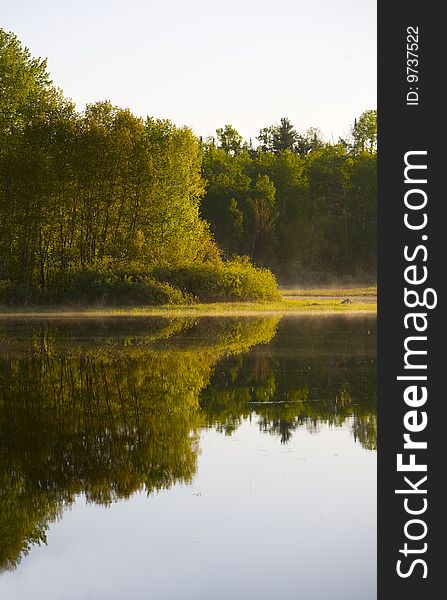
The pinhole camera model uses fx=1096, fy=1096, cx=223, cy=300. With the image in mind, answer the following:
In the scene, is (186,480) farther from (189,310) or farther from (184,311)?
(189,310)

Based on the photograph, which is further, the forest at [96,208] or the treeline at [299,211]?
the treeline at [299,211]

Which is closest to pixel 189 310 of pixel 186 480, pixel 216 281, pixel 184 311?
pixel 184 311

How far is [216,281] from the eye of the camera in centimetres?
5050

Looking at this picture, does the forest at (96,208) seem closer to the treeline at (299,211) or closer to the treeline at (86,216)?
the treeline at (86,216)

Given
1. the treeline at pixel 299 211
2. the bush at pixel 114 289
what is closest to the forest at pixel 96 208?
the bush at pixel 114 289

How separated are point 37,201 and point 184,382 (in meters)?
31.0

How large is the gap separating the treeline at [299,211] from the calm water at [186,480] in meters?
70.8

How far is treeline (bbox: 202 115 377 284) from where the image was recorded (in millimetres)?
94188

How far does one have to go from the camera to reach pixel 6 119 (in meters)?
53.4

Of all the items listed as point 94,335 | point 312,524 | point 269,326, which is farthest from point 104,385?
point 269,326

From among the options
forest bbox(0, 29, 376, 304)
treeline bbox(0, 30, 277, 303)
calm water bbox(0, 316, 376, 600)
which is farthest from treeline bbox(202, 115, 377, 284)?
calm water bbox(0, 316, 376, 600)

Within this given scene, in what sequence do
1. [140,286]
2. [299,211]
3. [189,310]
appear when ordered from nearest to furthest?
[189,310] < [140,286] < [299,211]

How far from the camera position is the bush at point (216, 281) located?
164 ft

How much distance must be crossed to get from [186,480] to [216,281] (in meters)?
39.1
